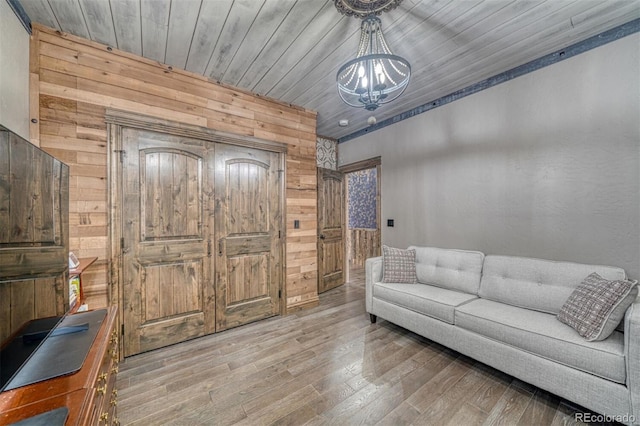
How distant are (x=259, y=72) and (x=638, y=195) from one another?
355cm

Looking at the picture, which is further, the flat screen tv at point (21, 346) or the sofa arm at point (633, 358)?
the sofa arm at point (633, 358)

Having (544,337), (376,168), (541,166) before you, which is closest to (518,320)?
(544,337)

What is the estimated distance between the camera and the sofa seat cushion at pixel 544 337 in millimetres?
1550

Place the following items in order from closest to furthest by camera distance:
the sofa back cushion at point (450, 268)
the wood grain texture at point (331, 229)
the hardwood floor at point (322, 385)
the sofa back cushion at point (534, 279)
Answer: the hardwood floor at point (322, 385), the sofa back cushion at point (534, 279), the sofa back cushion at point (450, 268), the wood grain texture at point (331, 229)

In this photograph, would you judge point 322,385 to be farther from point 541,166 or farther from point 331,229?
point 541,166

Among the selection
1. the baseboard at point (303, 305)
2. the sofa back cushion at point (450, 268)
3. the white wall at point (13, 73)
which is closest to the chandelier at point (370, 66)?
the sofa back cushion at point (450, 268)

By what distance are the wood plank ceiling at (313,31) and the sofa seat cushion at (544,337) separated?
2.37 metres

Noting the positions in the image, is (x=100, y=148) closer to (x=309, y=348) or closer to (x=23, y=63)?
(x=23, y=63)

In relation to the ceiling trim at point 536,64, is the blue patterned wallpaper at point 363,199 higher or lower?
lower

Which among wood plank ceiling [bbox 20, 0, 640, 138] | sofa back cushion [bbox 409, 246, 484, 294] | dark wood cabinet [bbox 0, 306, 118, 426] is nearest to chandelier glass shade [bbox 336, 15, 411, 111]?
wood plank ceiling [bbox 20, 0, 640, 138]

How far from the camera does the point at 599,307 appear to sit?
1695 millimetres

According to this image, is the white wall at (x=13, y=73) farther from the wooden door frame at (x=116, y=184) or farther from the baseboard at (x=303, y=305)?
the baseboard at (x=303, y=305)

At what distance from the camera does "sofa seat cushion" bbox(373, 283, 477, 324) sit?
2363 mm

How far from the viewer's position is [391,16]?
1.90m
